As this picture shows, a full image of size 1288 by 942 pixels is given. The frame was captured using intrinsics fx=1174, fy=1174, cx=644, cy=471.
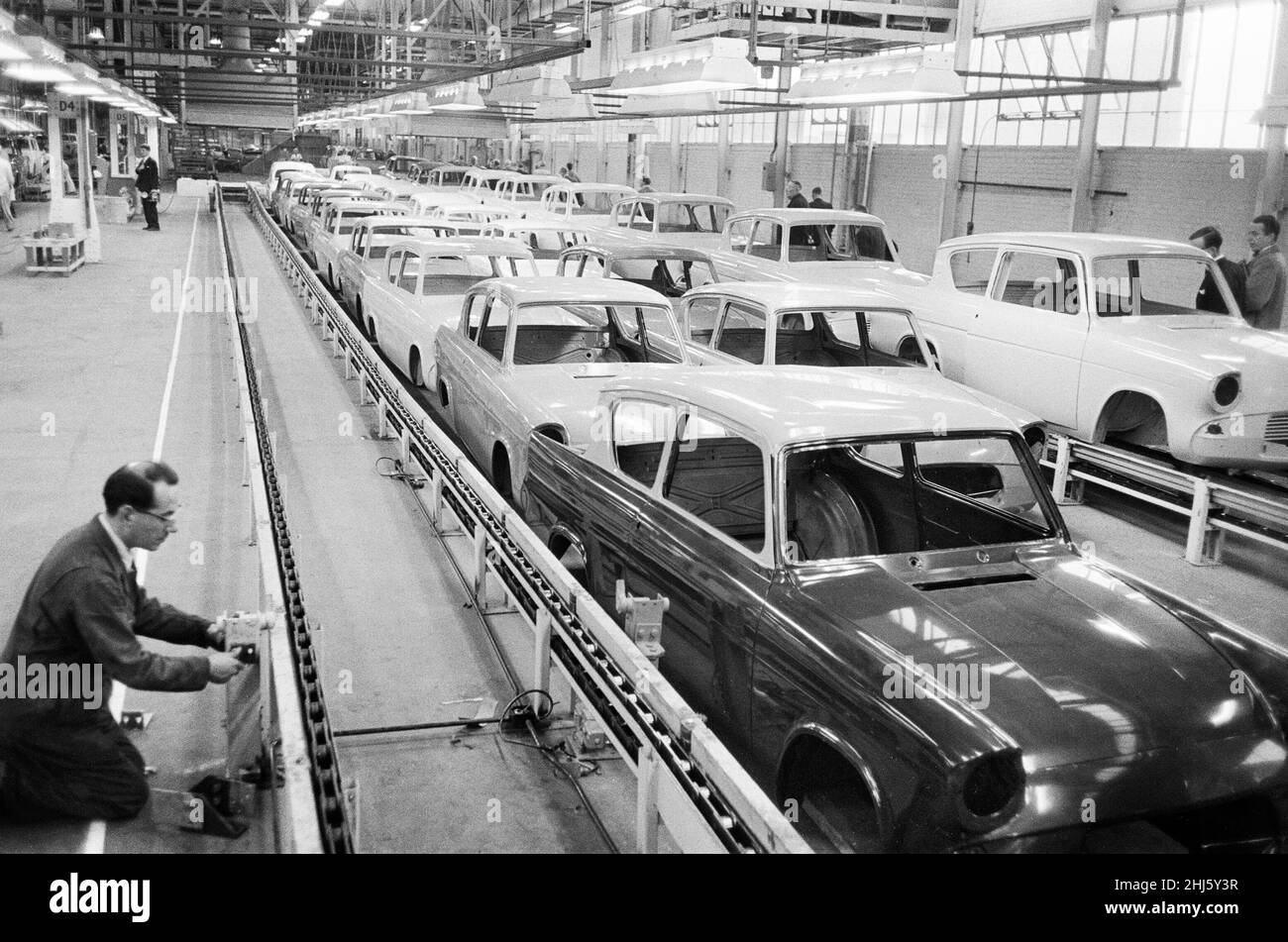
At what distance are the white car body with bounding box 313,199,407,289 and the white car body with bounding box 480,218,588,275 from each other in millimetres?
2162

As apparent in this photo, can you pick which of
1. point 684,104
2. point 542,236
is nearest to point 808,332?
point 684,104

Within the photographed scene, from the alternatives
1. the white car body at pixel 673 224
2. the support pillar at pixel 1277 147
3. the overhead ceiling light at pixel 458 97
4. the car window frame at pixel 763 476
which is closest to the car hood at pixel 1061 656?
the car window frame at pixel 763 476

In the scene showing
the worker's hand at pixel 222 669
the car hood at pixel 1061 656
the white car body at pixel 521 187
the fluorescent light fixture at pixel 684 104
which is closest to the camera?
the car hood at pixel 1061 656

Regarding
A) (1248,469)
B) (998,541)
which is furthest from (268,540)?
(1248,469)

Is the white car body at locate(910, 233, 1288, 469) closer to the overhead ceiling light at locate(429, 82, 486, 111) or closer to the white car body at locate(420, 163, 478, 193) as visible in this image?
the overhead ceiling light at locate(429, 82, 486, 111)

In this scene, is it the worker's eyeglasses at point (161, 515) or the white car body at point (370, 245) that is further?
the white car body at point (370, 245)

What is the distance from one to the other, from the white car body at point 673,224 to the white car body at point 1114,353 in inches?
214

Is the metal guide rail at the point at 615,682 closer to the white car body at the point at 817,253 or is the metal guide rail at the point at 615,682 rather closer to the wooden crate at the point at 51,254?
the white car body at the point at 817,253

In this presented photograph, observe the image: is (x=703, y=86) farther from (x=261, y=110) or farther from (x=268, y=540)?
(x=261, y=110)

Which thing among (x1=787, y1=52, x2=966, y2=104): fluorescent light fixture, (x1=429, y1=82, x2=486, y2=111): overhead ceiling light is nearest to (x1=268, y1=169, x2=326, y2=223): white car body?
(x1=429, y1=82, x2=486, y2=111): overhead ceiling light

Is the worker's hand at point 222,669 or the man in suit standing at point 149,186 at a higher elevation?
the man in suit standing at point 149,186

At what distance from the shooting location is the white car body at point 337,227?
1666cm

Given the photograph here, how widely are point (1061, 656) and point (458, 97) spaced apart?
15.1 m

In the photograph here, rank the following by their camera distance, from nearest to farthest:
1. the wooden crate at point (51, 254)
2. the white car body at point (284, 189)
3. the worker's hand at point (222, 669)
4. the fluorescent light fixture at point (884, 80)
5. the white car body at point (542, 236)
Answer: the worker's hand at point (222, 669)
the fluorescent light fixture at point (884, 80)
the white car body at point (542, 236)
the wooden crate at point (51, 254)
the white car body at point (284, 189)
